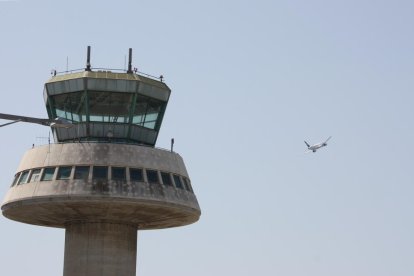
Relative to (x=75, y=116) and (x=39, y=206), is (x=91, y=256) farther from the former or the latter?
(x=75, y=116)

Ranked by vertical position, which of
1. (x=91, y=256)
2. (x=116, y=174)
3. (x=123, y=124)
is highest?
(x=123, y=124)

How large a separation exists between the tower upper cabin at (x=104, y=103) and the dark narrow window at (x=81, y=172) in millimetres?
4503

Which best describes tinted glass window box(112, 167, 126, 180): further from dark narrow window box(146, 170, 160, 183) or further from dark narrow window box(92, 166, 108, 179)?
dark narrow window box(146, 170, 160, 183)

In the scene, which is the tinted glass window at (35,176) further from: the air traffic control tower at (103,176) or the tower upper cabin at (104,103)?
the tower upper cabin at (104,103)

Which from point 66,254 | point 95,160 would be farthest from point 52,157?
point 66,254

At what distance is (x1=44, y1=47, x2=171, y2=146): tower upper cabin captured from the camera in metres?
67.8

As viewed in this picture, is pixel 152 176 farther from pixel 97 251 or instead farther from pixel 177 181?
pixel 97 251

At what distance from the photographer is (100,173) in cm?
6406

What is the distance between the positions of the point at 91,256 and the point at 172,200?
288 inches

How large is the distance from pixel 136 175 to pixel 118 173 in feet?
4.52

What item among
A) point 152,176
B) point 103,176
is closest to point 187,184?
point 152,176

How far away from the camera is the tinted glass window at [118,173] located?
64.2 metres

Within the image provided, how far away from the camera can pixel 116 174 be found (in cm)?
6438

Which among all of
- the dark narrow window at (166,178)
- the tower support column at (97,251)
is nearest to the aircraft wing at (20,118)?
the dark narrow window at (166,178)
